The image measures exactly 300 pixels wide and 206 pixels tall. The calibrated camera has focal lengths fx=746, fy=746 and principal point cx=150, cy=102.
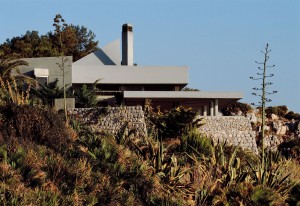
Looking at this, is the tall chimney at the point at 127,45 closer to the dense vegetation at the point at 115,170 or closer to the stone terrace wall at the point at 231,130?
the stone terrace wall at the point at 231,130

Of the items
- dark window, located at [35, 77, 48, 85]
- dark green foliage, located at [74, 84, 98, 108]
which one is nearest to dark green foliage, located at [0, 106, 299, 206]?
dark green foliage, located at [74, 84, 98, 108]

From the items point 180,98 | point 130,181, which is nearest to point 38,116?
point 130,181

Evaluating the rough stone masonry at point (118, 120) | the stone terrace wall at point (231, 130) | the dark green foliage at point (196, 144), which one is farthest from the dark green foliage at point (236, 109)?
the dark green foliage at point (196, 144)

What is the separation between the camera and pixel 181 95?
42.8 m

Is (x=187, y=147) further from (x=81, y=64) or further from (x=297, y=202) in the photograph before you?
(x=81, y=64)

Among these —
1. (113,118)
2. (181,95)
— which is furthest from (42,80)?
(113,118)

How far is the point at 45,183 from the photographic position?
78.8 feet

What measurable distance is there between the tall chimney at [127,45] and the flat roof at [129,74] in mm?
2520

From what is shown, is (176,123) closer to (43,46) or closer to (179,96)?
(179,96)

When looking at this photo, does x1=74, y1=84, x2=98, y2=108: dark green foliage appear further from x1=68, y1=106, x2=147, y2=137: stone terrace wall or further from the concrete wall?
the concrete wall

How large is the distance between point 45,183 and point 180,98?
65.6 feet

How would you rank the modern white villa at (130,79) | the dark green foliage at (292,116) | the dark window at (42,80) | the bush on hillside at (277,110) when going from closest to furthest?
the modern white villa at (130,79)
the dark window at (42,80)
the bush on hillside at (277,110)
the dark green foliage at (292,116)

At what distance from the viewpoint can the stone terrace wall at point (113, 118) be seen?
3594 cm

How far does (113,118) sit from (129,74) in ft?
36.3
